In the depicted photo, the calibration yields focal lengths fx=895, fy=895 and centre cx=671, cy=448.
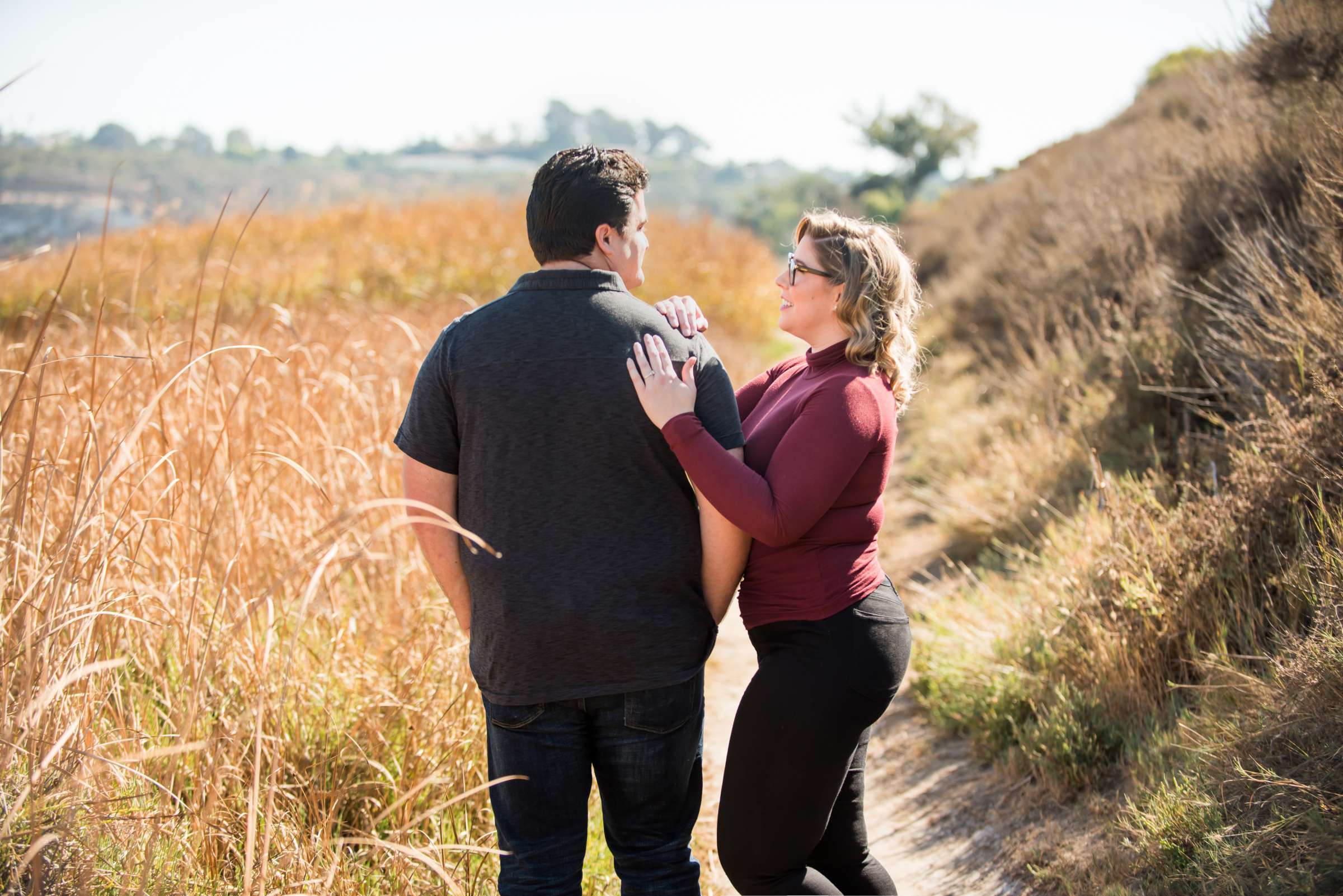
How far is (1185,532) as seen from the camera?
3.32m

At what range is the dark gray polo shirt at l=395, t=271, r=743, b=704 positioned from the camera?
1.80 m

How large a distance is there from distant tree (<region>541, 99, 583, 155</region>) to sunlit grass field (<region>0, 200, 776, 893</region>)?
106635 mm

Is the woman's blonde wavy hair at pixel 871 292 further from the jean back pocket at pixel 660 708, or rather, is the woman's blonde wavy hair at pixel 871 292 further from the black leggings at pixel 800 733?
the jean back pocket at pixel 660 708

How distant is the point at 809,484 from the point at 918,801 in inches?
83.1

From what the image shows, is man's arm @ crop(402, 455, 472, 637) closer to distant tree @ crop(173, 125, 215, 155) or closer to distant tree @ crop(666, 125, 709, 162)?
distant tree @ crop(173, 125, 215, 155)

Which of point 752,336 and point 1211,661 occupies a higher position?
point 752,336

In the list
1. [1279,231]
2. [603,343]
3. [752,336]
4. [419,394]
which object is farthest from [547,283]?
[752,336]

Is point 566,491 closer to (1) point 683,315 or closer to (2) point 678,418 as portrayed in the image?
(2) point 678,418

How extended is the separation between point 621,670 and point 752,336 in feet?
39.1

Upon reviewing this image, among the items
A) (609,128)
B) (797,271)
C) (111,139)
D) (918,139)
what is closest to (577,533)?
(797,271)

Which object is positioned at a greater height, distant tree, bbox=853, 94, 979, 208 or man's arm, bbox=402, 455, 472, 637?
distant tree, bbox=853, 94, 979, 208

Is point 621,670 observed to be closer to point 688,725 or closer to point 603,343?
point 688,725

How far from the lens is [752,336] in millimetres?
13461

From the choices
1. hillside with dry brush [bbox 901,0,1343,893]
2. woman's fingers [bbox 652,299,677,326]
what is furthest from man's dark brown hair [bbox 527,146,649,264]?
hillside with dry brush [bbox 901,0,1343,893]
